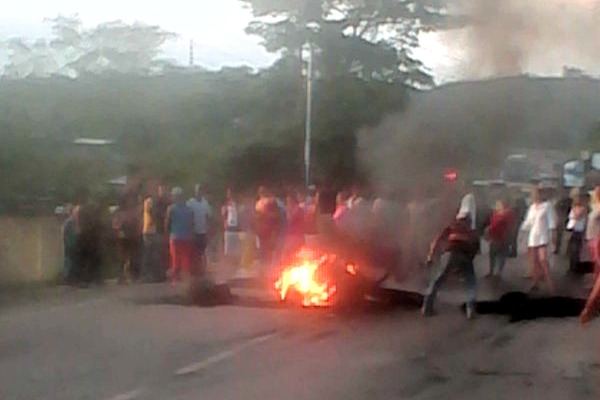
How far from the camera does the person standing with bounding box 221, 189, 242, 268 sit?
45.3 feet

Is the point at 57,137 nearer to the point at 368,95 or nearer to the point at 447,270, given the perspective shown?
the point at 368,95

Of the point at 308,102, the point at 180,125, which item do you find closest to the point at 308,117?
the point at 308,102

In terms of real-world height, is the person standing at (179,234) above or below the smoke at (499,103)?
below

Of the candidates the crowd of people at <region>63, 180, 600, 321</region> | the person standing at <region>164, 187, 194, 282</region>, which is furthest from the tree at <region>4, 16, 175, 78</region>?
the person standing at <region>164, 187, 194, 282</region>

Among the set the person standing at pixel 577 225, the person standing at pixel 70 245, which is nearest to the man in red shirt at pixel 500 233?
the person standing at pixel 577 225

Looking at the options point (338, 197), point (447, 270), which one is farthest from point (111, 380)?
point (338, 197)

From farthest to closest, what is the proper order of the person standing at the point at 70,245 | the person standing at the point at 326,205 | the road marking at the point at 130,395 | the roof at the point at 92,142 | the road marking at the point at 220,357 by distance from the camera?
the person standing at the point at 326,205, the person standing at the point at 70,245, the roof at the point at 92,142, the road marking at the point at 220,357, the road marking at the point at 130,395

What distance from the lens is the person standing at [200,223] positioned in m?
13.4

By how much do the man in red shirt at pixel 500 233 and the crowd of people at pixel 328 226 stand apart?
0.01m

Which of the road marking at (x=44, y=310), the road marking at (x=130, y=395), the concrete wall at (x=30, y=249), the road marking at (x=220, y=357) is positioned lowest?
the road marking at (x=44, y=310)

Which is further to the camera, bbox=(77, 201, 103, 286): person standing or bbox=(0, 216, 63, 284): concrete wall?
bbox=(77, 201, 103, 286): person standing

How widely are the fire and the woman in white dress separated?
2.43 metres

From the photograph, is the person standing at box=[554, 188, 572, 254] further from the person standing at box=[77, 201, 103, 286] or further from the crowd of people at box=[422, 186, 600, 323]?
the person standing at box=[77, 201, 103, 286]

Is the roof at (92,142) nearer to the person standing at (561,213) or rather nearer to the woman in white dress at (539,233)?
the woman in white dress at (539,233)
